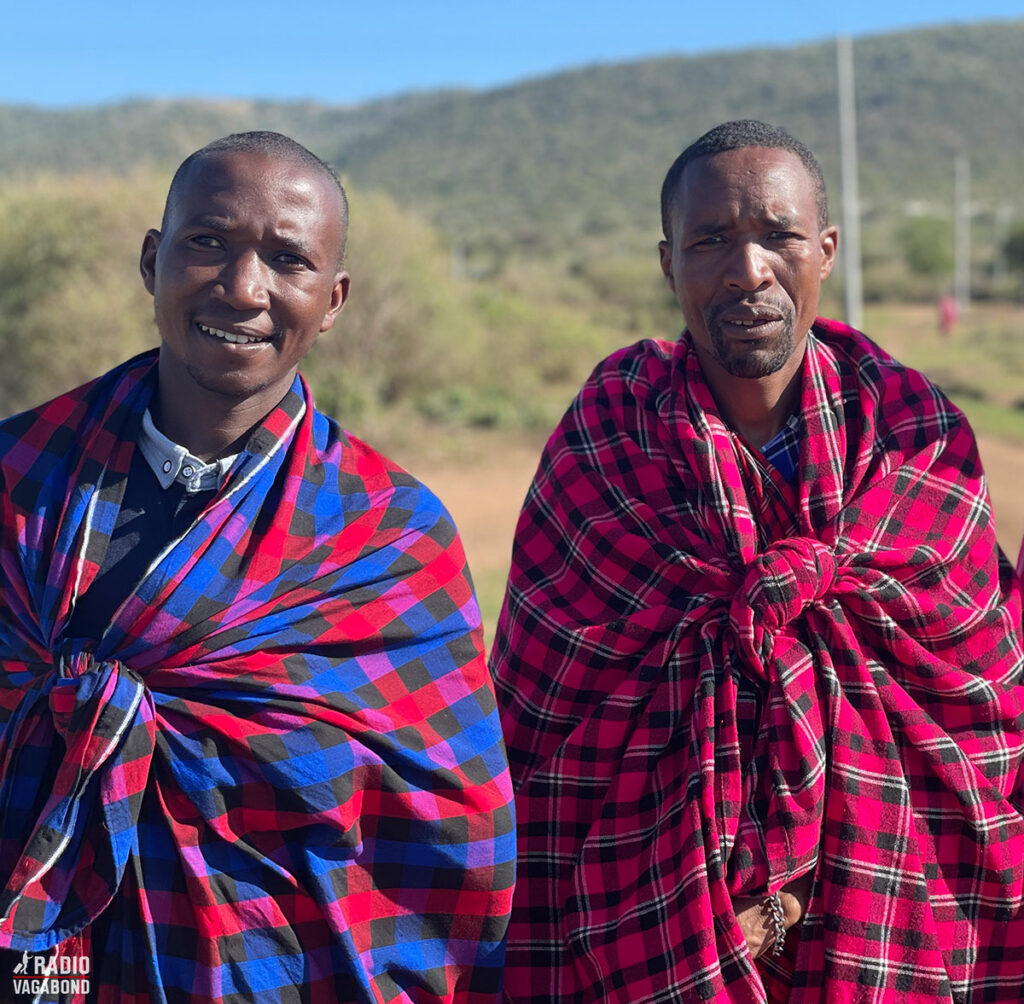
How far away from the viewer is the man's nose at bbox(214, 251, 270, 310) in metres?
2.20

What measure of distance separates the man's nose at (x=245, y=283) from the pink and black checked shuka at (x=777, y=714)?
829 millimetres

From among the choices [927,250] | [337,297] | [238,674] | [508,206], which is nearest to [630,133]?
[508,206]

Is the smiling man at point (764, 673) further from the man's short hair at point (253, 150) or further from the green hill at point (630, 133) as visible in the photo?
the green hill at point (630, 133)

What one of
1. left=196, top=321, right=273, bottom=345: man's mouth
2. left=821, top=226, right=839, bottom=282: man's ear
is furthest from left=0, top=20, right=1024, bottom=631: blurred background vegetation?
left=196, top=321, right=273, bottom=345: man's mouth


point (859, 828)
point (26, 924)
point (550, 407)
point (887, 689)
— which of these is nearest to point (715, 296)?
point (887, 689)

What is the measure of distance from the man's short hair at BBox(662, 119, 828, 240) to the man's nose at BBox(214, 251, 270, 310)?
0.94m

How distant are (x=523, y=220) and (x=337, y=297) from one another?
4991 centimetres

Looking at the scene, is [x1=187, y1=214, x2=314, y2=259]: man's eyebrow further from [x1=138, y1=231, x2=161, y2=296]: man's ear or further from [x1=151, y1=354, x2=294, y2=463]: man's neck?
[x1=151, y1=354, x2=294, y2=463]: man's neck

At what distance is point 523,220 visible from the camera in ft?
168

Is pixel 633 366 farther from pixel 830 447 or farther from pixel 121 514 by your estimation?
pixel 121 514

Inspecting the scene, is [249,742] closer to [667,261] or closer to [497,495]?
[667,261]

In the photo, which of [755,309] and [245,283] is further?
[755,309]

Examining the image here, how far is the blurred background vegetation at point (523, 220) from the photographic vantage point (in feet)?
41.7

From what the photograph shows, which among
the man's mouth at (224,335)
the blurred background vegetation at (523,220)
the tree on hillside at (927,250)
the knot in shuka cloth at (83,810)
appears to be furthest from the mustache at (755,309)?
the tree on hillside at (927,250)
